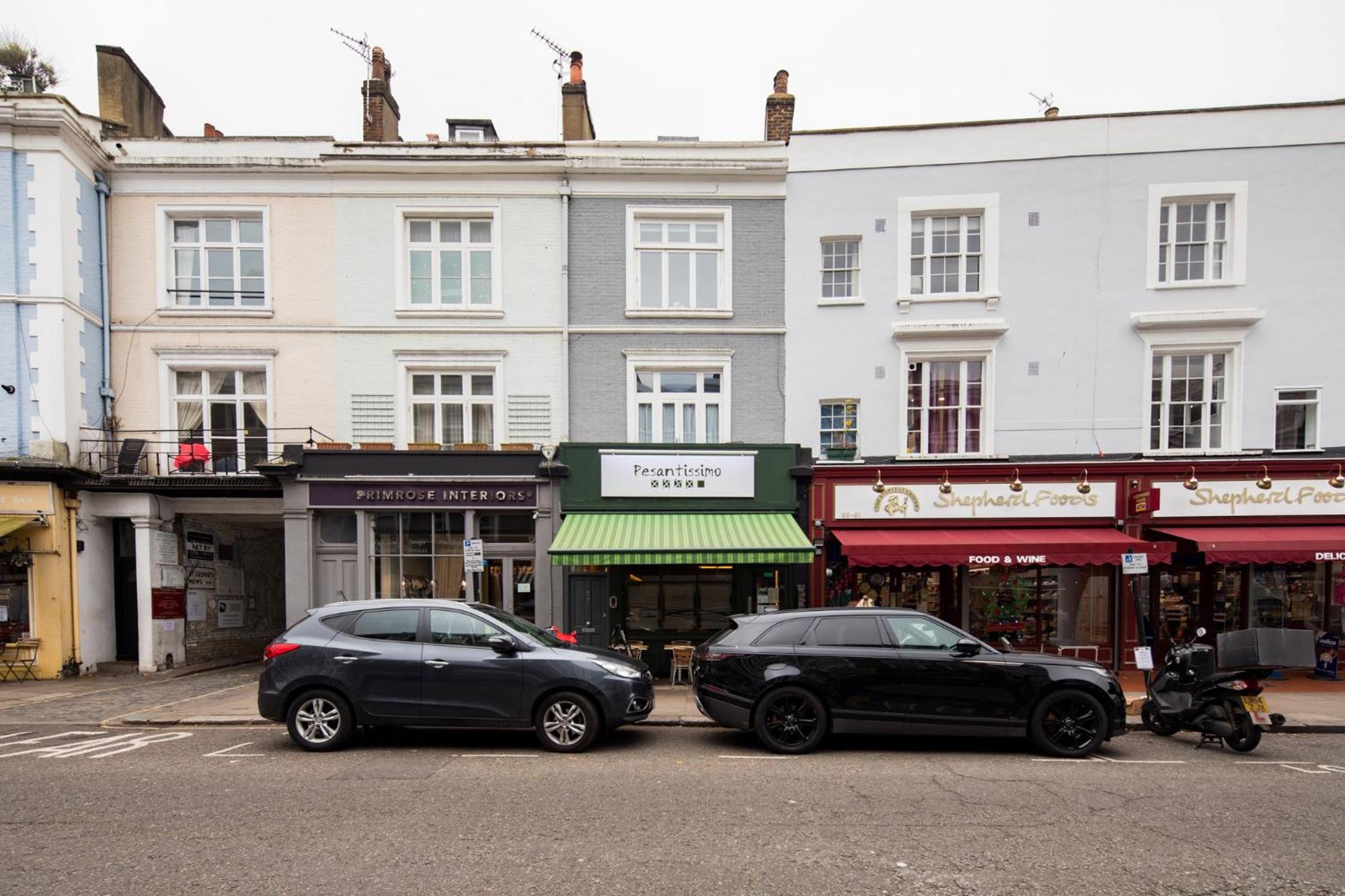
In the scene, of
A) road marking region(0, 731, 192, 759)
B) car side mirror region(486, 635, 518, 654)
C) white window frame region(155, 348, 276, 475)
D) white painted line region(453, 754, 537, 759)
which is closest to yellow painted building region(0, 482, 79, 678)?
white window frame region(155, 348, 276, 475)

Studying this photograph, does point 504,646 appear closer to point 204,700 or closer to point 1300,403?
point 204,700

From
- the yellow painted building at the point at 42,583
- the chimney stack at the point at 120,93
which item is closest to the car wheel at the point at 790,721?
the yellow painted building at the point at 42,583

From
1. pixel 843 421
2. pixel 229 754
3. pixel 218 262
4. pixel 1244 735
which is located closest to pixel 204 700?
pixel 229 754

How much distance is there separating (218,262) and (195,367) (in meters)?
2.17

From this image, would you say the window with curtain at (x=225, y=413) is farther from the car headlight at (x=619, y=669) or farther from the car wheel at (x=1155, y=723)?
the car wheel at (x=1155, y=723)

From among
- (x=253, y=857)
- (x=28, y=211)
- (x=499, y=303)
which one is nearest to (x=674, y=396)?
(x=499, y=303)

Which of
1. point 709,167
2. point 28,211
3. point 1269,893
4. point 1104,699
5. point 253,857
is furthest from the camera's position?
point 709,167

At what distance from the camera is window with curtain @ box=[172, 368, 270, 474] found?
1280cm

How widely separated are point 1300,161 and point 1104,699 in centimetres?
1199

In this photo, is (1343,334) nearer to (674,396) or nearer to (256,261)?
(674,396)

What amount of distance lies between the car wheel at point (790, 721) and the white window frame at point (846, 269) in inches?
316

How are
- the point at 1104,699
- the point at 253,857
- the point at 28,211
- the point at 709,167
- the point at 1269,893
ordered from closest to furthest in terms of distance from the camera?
the point at 1269,893 < the point at 253,857 < the point at 1104,699 < the point at 28,211 < the point at 709,167

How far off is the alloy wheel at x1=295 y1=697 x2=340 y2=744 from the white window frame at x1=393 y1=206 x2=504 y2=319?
779 cm

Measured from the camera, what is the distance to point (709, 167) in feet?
41.7
